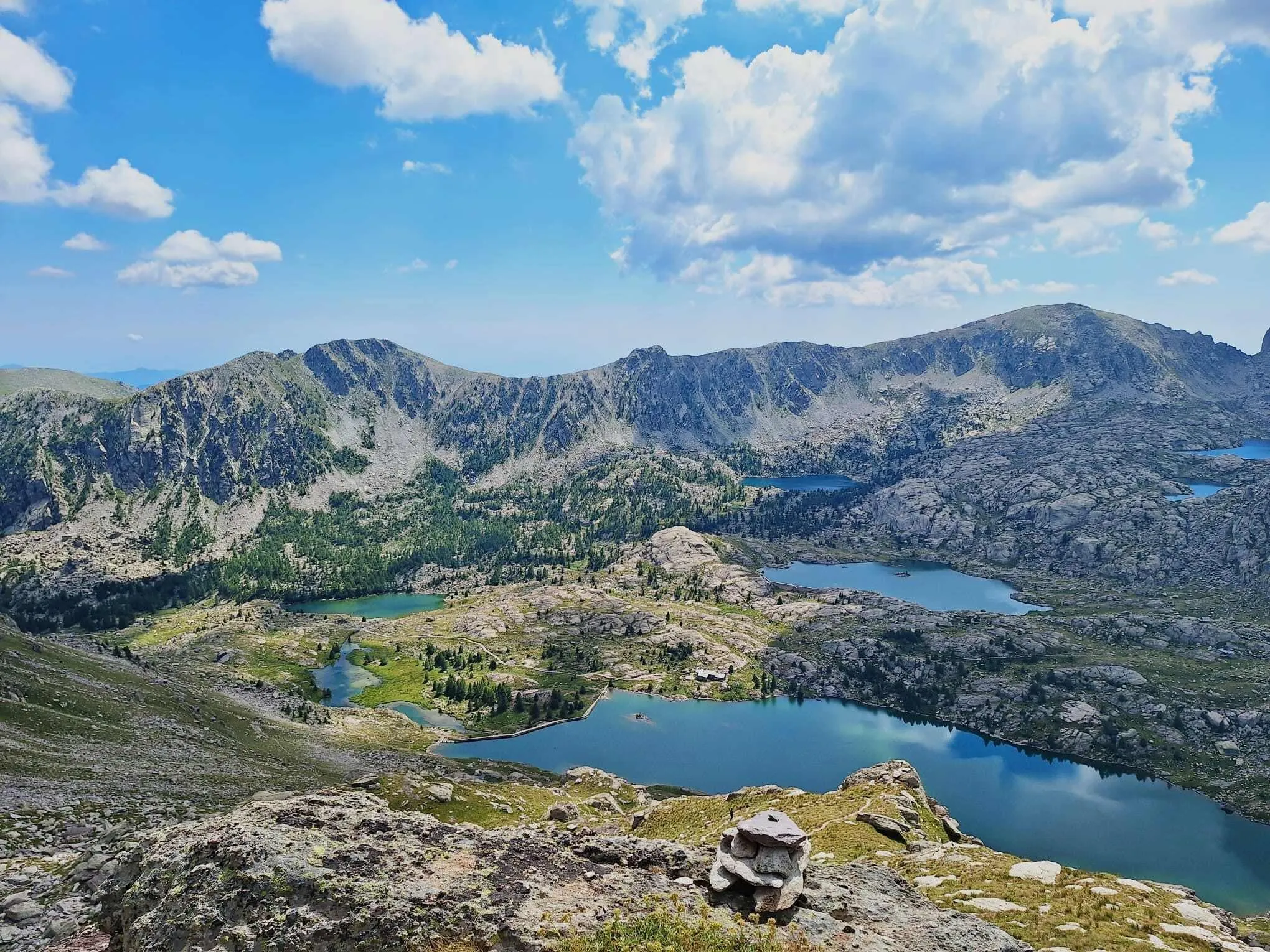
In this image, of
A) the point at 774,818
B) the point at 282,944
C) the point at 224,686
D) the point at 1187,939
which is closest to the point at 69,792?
the point at 282,944

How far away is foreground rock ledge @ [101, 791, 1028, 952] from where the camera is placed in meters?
18.8

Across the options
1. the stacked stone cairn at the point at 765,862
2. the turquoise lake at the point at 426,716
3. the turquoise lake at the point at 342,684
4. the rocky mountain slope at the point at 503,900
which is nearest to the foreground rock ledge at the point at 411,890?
the rocky mountain slope at the point at 503,900

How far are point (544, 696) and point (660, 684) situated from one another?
35.0 metres

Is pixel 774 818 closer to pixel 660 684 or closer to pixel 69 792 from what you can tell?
pixel 69 792

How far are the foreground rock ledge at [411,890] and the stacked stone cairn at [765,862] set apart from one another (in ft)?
2.23

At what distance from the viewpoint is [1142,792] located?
139 m

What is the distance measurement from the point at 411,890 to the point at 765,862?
11.6 metres

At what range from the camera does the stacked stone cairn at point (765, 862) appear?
2220 centimetres

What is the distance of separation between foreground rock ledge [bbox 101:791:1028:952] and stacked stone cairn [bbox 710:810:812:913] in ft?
2.23

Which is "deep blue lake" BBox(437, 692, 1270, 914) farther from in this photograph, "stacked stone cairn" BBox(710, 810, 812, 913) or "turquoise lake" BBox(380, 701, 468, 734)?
"stacked stone cairn" BBox(710, 810, 812, 913)

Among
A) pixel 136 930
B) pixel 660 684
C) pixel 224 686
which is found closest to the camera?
pixel 136 930

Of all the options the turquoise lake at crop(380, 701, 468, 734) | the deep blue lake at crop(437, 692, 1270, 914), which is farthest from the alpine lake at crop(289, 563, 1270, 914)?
the turquoise lake at crop(380, 701, 468, 734)

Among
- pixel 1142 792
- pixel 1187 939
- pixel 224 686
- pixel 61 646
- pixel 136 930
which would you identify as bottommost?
pixel 1142 792

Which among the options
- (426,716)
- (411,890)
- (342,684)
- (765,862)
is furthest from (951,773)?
(342,684)
